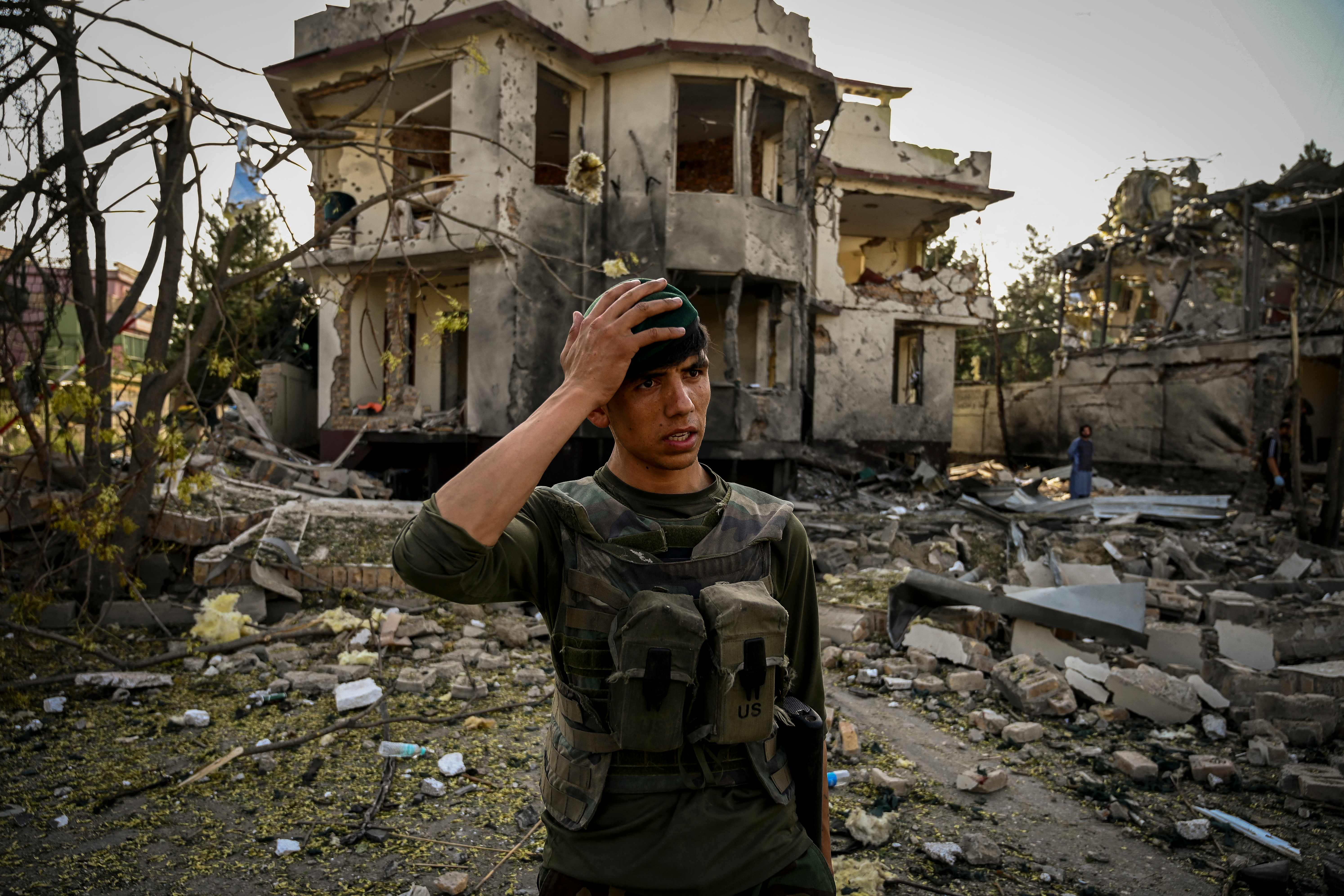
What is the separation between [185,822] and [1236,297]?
25703mm

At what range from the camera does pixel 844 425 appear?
1566cm

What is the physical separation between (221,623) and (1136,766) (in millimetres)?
5516

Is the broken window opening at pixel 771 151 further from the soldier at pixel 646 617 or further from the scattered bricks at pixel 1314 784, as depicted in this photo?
the soldier at pixel 646 617

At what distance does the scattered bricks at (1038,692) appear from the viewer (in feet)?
14.7

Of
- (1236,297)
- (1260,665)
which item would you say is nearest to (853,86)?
(1236,297)

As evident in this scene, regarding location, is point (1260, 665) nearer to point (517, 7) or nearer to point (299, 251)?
point (299, 251)

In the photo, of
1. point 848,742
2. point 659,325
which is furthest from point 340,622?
point 659,325

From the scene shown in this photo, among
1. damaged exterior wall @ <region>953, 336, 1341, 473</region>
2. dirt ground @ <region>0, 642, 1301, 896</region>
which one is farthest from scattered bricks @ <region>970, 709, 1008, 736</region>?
damaged exterior wall @ <region>953, 336, 1341, 473</region>

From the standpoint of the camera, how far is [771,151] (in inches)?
528

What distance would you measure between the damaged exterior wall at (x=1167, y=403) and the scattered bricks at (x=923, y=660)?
1186 cm

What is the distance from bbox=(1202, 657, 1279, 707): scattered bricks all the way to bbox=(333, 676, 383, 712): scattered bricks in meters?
5.01

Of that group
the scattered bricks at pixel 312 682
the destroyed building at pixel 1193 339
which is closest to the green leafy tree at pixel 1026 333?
the destroyed building at pixel 1193 339

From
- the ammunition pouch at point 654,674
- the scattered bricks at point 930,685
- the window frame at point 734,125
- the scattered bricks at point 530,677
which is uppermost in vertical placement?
the window frame at point 734,125

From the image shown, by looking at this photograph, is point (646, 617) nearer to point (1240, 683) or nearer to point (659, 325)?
point (659, 325)
